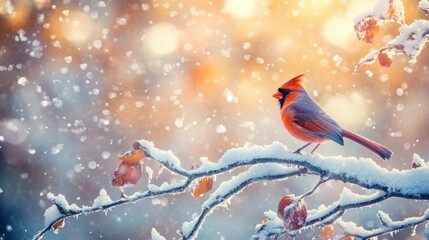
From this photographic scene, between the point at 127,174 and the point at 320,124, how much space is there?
1.21 metres

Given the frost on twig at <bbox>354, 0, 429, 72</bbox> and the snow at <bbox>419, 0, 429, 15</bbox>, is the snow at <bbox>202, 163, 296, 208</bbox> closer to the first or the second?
the frost on twig at <bbox>354, 0, 429, 72</bbox>

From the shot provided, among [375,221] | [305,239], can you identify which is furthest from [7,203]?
[375,221]

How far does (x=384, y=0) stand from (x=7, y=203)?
571 inches

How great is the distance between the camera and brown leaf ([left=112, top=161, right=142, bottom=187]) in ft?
5.15

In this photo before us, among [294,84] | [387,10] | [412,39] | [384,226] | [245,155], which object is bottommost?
[384,226]

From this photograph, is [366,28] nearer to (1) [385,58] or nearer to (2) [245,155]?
(1) [385,58]

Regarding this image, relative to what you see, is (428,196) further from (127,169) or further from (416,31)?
(127,169)

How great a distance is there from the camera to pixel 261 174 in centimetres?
156

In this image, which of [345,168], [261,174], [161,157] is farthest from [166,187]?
[345,168]

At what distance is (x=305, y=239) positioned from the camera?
44.5 ft

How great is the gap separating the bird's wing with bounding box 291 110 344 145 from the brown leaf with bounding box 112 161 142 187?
111cm

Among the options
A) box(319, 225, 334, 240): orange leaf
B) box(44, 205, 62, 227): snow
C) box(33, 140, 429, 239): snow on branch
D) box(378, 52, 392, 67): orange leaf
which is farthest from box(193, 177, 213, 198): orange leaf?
box(378, 52, 392, 67): orange leaf

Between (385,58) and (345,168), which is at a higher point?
(385,58)

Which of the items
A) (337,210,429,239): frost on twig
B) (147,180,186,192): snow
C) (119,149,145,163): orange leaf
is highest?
(119,149,145,163): orange leaf
